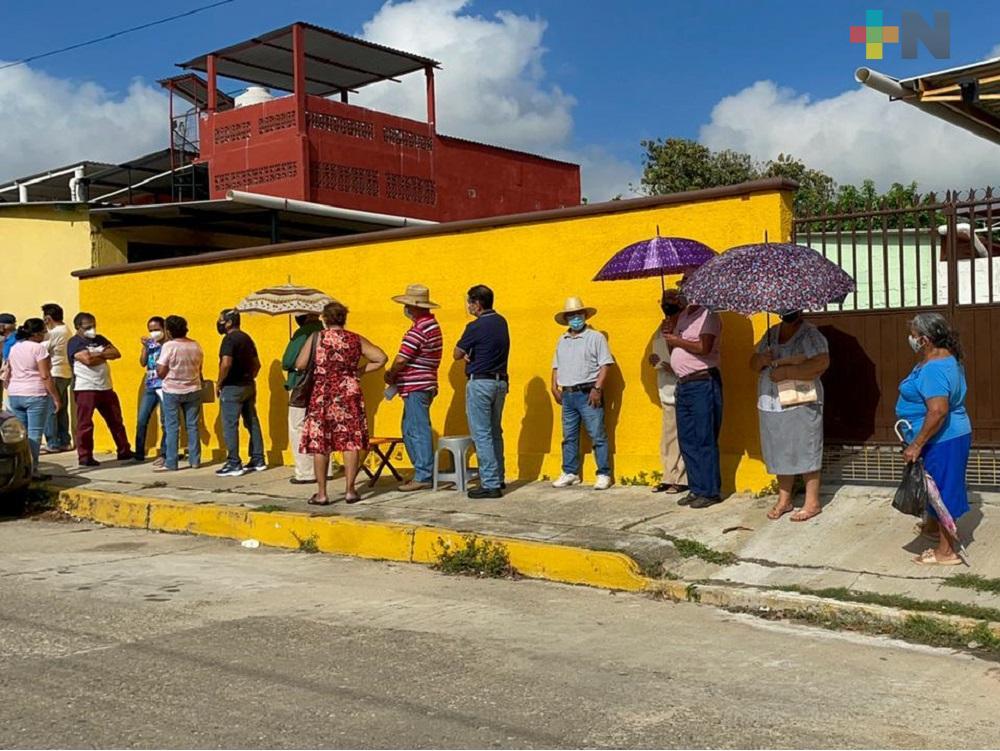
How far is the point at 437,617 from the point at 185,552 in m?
3.05

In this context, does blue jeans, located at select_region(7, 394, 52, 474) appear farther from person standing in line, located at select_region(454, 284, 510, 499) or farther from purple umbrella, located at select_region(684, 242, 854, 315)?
purple umbrella, located at select_region(684, 242, 854, 315)

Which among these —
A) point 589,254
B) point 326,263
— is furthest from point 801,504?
point 326,263

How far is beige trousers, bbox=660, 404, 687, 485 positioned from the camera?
877 cm

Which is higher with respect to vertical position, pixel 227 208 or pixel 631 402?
pixel 227 208

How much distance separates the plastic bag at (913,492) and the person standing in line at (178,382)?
746 cm

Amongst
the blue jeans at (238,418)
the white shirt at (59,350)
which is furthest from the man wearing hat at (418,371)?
the white shirt at (59,350)

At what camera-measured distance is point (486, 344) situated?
894 cm

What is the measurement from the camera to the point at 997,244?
1081cm

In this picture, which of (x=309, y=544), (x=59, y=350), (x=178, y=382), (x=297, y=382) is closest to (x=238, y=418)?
(x=178, y=382)

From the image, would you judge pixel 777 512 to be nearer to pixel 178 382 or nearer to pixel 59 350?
pixel 178 382

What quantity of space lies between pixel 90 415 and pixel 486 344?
5.51 m

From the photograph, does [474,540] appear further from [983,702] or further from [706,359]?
[983,702]

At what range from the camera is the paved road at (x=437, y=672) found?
4156mm

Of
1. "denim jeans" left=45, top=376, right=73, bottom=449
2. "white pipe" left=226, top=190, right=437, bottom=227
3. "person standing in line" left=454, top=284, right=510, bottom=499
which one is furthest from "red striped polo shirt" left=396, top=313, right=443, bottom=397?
"denim jeans" left=45, top=376, right=73, bottom=449
